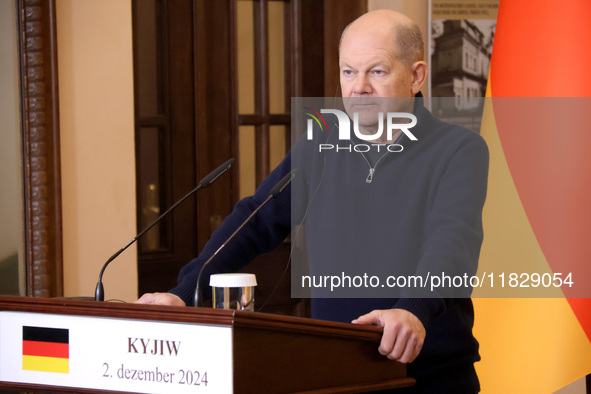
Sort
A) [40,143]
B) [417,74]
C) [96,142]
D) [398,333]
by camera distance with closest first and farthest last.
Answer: [398,333]
[417,74]
[40,143]
[96,142]

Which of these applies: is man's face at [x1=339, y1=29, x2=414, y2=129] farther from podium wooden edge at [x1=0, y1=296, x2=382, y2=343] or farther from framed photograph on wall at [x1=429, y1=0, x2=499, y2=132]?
framed photograph on wall at [x1=429, y1=0, x2=499, y2=132]

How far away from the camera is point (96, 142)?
2875mm

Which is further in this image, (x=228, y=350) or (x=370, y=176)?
(x=370, y=176)

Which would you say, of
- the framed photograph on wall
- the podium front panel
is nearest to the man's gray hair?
the podium front panel

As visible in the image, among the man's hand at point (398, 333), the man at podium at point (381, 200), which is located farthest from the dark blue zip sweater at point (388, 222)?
Answer: the man's hand at point (398, 333)

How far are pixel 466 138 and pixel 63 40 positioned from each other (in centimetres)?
177

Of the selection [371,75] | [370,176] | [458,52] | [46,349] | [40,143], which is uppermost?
[458,52]

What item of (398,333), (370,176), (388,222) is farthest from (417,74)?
(398,333)

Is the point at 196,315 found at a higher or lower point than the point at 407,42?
lower

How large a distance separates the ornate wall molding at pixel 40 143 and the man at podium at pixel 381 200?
1.21 m

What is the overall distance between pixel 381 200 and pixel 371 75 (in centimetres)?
30

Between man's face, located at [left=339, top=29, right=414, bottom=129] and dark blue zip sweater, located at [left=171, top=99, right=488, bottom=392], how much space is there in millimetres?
77

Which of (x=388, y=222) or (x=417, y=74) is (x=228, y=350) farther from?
(x=417, y=74)

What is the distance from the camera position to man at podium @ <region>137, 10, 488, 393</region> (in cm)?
156
